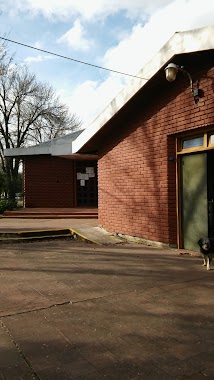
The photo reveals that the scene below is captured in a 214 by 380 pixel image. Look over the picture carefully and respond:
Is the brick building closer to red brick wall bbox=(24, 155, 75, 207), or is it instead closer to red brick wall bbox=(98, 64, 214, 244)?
red brick wall bbox=(98, 64, 214, 244)

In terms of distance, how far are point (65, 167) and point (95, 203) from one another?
7.46ft

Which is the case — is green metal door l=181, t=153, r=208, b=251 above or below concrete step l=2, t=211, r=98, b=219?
above

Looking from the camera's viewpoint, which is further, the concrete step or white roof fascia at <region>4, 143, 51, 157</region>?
white roof fascia at <region>4, 143, 51, 157</region>

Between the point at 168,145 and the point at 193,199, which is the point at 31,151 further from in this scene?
the point at 193,199

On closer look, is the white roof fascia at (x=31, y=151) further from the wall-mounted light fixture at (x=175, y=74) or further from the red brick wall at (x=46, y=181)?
the wall-mounted light fixture at (x=175, y=74)

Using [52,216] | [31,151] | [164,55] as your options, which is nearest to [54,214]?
[52,216]

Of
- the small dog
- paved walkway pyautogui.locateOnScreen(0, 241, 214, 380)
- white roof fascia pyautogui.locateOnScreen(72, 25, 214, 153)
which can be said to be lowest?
paved walkway pyautogui.locateOnScreen(0, 241, 214, 380)

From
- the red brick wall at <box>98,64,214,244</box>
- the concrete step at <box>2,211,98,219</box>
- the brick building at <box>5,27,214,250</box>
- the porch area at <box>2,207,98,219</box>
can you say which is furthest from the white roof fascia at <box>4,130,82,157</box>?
the brick building at <box>5,27,214,250</box>

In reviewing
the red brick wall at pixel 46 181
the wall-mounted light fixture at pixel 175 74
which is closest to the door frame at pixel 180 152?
the wall-mounted light fixture at pixel 175 74

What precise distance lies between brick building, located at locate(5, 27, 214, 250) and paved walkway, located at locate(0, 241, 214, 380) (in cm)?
116

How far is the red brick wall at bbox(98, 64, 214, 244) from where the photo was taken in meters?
6.91

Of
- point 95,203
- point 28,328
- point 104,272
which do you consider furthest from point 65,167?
point 28,328

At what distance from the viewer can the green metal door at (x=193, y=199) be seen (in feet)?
22.5

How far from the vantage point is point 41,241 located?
9438mm
